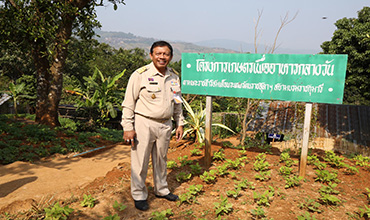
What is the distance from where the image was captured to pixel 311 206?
3.20 m

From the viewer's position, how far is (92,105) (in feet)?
33.9

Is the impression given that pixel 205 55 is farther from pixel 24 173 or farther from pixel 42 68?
pixel 42 68

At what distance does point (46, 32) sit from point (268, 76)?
6.61 m

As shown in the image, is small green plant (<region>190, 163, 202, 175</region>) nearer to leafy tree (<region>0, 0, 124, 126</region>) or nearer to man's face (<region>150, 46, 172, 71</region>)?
man's face (<region>150, 46, 172, 71</region>)

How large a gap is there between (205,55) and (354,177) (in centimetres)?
329

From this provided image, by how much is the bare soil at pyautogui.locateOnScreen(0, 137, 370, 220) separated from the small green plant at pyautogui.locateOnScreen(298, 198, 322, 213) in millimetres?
48

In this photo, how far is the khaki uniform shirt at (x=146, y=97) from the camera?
3006 millimetres

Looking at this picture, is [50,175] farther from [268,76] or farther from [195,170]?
[268,76]

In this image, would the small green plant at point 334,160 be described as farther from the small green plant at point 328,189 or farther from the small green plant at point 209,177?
the small green plant at point 209,177

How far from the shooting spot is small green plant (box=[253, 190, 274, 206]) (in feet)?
10.5

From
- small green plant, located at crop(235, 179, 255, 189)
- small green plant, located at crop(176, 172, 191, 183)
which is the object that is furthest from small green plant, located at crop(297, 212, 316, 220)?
small green plant, located at crop(176, 172, 191, 183)

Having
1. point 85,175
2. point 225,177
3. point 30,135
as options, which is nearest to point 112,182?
point 85,175

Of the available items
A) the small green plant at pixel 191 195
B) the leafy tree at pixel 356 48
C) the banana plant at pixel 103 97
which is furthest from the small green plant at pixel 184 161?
the leafy tree at pixel 356 48

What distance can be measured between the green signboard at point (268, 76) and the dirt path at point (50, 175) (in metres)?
2.53
